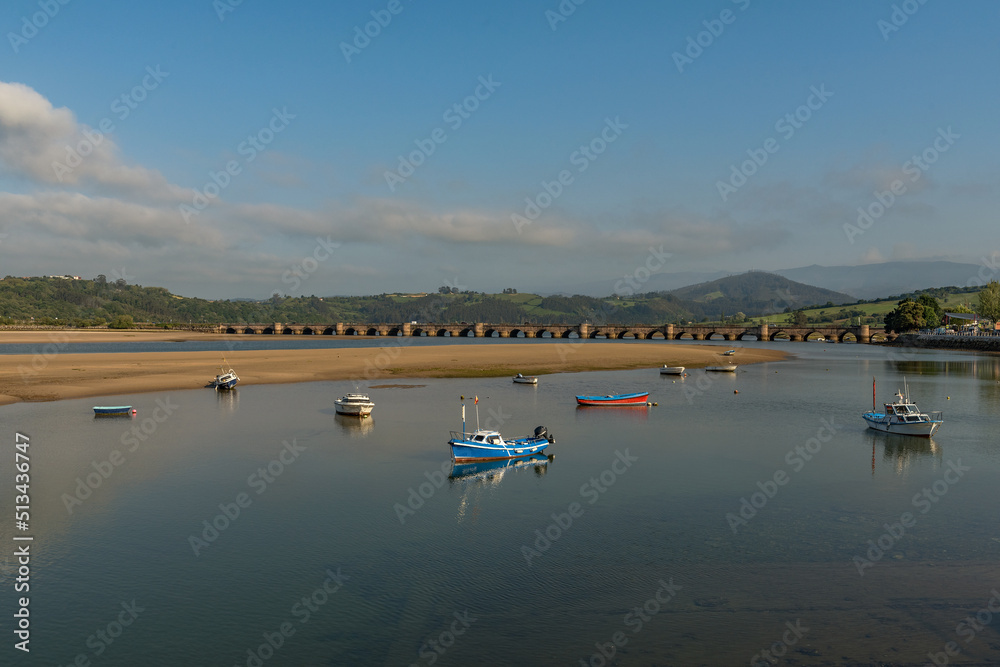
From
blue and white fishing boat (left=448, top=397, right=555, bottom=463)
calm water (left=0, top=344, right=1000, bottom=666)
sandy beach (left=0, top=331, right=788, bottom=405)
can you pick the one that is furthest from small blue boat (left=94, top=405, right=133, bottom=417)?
blue and white fishing boat (left=448, top=397, right=555, bottom=463)

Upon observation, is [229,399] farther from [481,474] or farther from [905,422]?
[905,422]

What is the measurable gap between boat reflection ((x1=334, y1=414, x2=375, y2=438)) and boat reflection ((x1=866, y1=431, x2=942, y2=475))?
32.5m

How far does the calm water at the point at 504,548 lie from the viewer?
56.3ft

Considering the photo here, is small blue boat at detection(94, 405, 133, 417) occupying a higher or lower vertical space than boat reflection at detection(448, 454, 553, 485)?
A: higher

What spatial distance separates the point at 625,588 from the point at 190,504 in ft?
64.6

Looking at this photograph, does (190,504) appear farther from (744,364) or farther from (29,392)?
(744,364)

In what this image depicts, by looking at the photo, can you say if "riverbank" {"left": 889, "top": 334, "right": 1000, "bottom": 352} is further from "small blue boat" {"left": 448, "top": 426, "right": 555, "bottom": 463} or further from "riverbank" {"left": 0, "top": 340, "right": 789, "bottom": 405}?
"small blue boat" {"left": 448, "top": 426, "right": 555, "bottom": 463}

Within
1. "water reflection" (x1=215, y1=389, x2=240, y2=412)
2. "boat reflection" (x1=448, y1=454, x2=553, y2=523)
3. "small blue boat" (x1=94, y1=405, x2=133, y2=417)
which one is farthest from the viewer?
"water reflection" (x1=215, y1=389, x2=240, y2=412)

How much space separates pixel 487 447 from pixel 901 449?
27.9m

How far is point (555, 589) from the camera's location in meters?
20.2

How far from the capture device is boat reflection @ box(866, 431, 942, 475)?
38.6 meters

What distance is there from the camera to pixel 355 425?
1919 inches

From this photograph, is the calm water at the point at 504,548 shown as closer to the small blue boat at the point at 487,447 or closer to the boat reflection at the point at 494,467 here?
the boat reflection at the point at 494,467

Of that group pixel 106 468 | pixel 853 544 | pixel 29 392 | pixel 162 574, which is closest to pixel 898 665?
pixel 853 544
